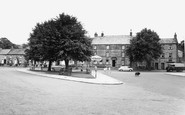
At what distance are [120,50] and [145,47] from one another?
14.9 m

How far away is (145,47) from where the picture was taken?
173 feet

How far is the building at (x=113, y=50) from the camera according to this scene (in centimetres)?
6619

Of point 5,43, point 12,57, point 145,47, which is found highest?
point 5,43

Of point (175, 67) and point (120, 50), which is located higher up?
point (120, 50)

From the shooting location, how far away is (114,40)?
68.9 metres

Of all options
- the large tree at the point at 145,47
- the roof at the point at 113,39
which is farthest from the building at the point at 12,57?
the large tree at the point at 145,47

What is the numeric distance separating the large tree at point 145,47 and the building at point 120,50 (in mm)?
11473

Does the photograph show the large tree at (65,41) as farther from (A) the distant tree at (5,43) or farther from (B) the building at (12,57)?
(A) the distant tree at (5,43)

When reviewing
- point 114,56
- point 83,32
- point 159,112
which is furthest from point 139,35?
point 159,112

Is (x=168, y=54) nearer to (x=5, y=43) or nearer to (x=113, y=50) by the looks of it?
(x=113, y=50)

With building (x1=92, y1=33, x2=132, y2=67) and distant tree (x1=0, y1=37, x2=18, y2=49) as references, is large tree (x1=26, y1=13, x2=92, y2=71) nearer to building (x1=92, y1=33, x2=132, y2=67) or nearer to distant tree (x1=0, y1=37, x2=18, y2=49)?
building (x1=92, y1=33, x2=132, y2=67)

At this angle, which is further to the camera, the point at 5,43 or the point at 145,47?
the point at 5,43

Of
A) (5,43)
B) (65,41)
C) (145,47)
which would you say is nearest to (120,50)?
(145,47)

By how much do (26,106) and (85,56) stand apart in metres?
22.6
